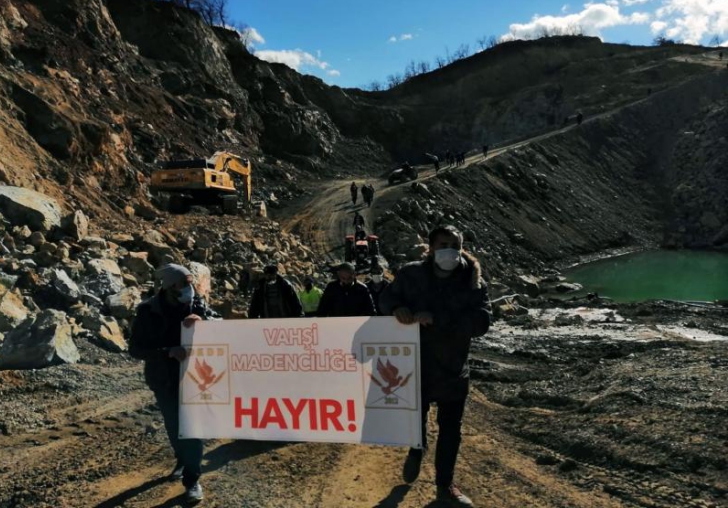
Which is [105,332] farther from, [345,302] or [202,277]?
[345,302]

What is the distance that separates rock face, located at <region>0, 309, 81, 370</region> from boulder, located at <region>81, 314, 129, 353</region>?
0.85 m

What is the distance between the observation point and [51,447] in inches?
205

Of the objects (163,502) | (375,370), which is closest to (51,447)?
(163,502)

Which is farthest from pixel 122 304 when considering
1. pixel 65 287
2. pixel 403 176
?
pixel 403 176

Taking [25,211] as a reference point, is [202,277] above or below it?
A: below

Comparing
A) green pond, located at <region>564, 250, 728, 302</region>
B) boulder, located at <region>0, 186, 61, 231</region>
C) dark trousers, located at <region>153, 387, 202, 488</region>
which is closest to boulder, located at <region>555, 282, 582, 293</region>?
green pond, located at <region>564, 250, 728, 302</region>

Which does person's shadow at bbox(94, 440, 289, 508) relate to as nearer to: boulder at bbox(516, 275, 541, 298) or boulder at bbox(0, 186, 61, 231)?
boulder at bbox(0, 186, 61, 231)

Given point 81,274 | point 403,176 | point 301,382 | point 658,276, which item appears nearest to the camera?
point 301,382

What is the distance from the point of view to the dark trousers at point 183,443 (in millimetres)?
4070

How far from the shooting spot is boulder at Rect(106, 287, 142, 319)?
978 cm

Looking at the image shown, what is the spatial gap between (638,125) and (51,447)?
176 ft

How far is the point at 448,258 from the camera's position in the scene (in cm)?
362

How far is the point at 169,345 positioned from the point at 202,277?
9339mm

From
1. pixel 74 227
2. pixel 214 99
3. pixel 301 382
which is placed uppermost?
pixel 214 99
